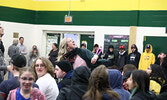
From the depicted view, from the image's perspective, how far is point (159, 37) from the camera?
451 inches

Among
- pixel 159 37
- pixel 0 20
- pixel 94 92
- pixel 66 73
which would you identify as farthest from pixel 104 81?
pixel 0 20

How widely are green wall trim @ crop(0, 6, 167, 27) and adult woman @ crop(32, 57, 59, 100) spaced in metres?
8.20

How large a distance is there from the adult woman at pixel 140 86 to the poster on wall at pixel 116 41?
876 centimetres

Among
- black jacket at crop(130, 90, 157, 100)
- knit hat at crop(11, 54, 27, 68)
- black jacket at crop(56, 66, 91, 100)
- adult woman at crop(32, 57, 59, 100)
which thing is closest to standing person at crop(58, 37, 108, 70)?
adult woman at crop(32, 57, 59, 100)

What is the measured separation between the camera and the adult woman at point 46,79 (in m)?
3.99

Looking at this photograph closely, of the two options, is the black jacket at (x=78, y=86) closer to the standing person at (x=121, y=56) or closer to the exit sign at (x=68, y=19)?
the standing person at (x=121, y=56)

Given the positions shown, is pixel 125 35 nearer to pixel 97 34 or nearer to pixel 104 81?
pixel 97 34

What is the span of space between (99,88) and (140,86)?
2.25 feet

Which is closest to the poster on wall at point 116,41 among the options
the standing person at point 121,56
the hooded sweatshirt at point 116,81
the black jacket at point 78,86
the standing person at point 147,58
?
the standing person at point 121,56

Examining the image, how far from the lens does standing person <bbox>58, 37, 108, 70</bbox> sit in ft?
17.0

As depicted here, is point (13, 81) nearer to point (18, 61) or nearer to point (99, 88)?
point (18, 61)

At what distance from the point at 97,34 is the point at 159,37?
2.86 m

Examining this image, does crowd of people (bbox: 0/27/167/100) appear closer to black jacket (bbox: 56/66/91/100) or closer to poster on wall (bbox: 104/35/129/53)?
black jacket (bbox: 56/66/91/100)

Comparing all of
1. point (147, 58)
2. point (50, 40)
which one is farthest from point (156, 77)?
point (50, 40)
